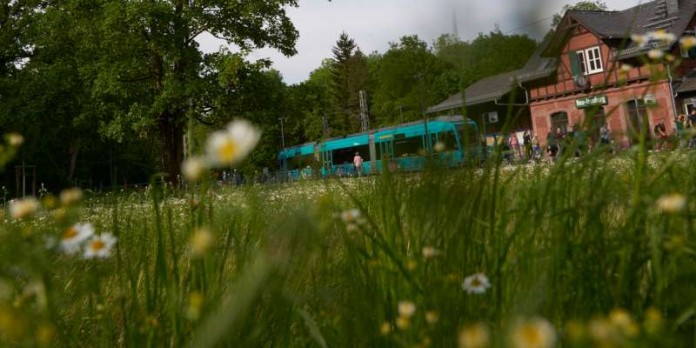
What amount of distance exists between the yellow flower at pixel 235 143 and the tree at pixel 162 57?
19936mm

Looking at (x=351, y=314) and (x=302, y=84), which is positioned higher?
(x=302, y=84)

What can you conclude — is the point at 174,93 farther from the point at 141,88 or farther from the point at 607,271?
the point at 607,271

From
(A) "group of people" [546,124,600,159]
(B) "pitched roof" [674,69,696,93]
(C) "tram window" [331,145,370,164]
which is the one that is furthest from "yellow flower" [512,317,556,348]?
(B) "pitched roof" [674,69,696,93]

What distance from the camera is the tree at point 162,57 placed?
20.0m

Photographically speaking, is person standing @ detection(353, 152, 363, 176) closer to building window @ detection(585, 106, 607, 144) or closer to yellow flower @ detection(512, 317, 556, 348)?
building window @ detection(585, 106, 607, 144)

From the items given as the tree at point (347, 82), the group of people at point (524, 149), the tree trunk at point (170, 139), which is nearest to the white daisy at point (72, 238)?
the group of people at point (524, 149)

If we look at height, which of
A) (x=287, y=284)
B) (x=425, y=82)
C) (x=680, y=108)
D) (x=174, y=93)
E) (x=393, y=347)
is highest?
(x=174, y=93)

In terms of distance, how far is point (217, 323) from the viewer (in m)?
0.42

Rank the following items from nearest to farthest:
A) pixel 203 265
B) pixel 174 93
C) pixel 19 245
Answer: pixel 19 245 < pixel 203 265 < pixel 174 93

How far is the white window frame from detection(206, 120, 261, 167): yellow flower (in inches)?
1279

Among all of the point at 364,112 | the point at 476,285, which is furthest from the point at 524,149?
the point at 364,112

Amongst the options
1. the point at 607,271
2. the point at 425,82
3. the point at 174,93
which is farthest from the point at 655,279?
the point at 174,93

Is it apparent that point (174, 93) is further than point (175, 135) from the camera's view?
No

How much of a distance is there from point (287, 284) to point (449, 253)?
0.31m
